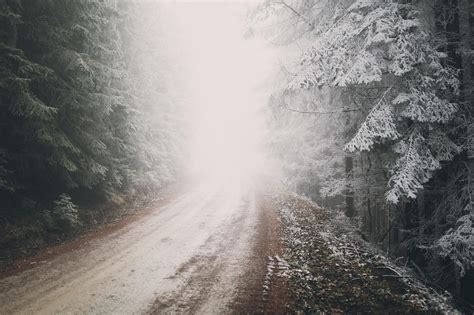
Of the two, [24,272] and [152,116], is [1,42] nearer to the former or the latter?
[24,272]

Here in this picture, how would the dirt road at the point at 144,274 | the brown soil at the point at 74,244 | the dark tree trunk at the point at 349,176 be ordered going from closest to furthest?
1. the dirt road at the point at 144,274
2. the brown soil at the point at 74,244
3. the dark tree trunk at the point at 349,176

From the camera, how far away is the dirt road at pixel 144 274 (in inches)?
225

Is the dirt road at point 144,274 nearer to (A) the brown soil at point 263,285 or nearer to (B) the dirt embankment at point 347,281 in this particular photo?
(A) the brown soil at point 263,285

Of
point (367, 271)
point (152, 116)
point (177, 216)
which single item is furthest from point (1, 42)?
point (152, 116)

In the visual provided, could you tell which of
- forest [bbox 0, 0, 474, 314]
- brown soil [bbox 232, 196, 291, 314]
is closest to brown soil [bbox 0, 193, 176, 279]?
forest [bbox 0, 0, 474, 314]

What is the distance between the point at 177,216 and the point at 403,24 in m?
10.4

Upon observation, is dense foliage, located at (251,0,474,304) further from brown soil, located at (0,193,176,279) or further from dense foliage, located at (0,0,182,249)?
brown soil, located at (0,193,176,279)

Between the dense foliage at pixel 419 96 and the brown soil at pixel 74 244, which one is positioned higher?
the dense foliage at pixel 419 96

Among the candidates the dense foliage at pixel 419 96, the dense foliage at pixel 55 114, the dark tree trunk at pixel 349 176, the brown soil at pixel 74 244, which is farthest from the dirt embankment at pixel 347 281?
the dense foliage at pixel 55 114

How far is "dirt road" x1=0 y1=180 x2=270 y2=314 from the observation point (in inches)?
225

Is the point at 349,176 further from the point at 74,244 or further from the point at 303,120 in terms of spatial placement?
the point at 74,244

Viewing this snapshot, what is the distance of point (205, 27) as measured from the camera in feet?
119

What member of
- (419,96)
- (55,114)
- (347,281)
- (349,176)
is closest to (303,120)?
(349,176)

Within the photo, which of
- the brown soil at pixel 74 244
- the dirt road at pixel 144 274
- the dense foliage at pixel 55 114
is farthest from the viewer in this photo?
the dense foliage at pixel 55 114
